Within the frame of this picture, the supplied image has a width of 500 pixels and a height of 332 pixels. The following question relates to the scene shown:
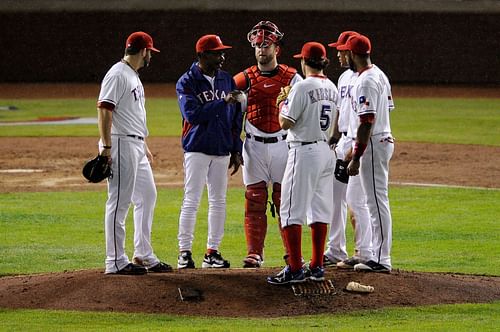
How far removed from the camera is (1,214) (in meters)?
12.4

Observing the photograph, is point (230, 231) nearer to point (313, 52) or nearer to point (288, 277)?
point (288, 277)

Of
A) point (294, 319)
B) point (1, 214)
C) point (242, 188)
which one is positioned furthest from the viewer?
point (242, 188)

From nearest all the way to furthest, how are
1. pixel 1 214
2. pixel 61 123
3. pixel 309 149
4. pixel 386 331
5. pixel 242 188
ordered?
1. pixel 386 331
2. pixel 309 149
3. pixel 1 214
4. pixel 242 188
5. pixel 61 123

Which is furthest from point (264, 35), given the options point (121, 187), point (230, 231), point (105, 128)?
point (230, 231)

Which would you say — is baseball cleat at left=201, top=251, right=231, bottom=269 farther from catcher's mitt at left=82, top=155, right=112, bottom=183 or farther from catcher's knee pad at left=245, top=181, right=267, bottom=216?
catcher's mitt at left=82, top=155, right=112, bottom=183

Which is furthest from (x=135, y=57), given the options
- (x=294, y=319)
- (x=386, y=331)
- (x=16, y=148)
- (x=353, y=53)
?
(x=16, y=148)

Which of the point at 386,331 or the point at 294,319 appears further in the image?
the point at 294,319

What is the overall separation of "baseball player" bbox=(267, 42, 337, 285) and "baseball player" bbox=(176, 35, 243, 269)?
959 millimetres

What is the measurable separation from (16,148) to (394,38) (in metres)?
15.6

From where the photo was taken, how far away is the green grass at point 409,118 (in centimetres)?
2120

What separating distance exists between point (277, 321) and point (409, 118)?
18269 millimetres

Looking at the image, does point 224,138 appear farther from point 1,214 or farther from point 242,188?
point 242,188

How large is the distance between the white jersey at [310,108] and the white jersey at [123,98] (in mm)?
1136

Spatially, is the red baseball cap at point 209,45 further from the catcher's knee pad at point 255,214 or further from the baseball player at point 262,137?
the catcher's knee pad at point 255,214
